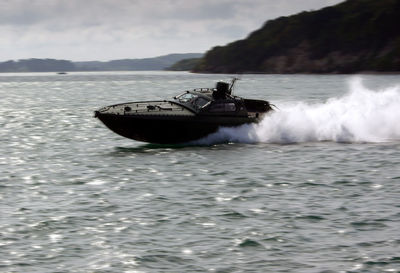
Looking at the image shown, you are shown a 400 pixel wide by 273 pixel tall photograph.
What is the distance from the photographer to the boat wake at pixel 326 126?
86.7ft

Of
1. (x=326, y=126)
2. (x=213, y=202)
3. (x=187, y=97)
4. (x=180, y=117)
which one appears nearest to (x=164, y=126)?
(x=180, y=117)

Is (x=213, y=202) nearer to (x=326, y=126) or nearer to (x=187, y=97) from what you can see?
(x=187, y=97)

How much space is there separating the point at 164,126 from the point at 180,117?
737 millimetres

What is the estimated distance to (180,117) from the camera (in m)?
24.6

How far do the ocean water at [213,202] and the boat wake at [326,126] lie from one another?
0.08 meters

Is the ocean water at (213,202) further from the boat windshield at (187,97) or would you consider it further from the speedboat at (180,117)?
the boat windshield at (187,97)

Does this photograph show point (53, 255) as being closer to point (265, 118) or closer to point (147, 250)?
point (147, 250)

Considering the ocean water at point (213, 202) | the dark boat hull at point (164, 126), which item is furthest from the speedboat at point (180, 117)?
the ocean water at point (213, 202)

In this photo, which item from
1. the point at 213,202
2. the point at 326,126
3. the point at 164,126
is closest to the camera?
the point at 213,202

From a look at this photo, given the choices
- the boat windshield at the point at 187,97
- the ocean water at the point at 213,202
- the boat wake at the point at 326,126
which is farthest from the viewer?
the boat wake at the point at 326,126

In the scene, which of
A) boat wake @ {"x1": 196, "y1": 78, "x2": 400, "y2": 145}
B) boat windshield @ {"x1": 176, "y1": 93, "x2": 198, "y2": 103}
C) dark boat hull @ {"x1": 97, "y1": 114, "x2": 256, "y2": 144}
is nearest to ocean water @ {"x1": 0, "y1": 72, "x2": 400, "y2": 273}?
boat wake @ {"x1": 196, "y1": 78, "x2": 400, "y2": 145}

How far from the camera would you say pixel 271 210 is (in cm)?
1491

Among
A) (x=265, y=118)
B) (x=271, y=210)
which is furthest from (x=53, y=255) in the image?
(x=265, y=118)

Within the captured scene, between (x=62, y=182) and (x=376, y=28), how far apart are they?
586 feet
